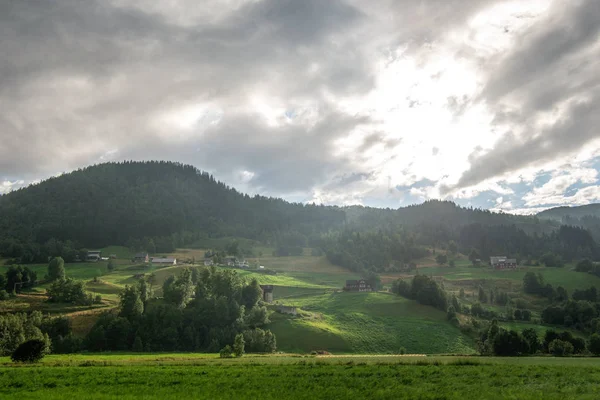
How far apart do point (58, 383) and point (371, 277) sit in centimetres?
15047

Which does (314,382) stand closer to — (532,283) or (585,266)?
(532,283)

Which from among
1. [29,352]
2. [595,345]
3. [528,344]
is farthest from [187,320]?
[595,345]

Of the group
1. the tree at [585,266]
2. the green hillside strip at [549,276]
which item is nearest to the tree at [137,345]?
the green hillside strip at [549,276]

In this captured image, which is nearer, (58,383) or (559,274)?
(58,383)

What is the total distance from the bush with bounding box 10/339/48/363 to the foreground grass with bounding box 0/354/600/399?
1011 centimetres

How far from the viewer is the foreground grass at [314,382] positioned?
26.3m

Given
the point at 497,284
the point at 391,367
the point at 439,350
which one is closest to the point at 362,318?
the point at 439,350

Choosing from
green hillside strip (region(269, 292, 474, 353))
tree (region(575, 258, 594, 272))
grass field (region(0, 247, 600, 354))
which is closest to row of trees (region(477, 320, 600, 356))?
grass field (region(0, 247, 600, 354))

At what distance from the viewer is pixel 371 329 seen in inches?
3720

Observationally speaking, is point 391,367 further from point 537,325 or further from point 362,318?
point 537,325

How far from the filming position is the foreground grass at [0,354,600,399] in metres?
26.3

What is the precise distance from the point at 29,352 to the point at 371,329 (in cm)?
6737

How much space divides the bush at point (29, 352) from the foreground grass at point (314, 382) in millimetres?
10114

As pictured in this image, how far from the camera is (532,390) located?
1014 inches
